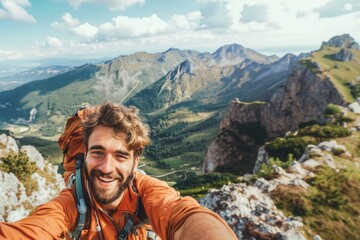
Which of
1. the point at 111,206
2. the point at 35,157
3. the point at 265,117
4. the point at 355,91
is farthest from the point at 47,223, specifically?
the point at 355,91

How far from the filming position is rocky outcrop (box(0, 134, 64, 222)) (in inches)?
1831

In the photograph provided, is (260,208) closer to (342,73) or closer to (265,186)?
(265,186)

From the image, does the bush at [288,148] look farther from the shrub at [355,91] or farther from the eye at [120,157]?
the shrub at [355,91]

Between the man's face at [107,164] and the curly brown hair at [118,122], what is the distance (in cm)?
14

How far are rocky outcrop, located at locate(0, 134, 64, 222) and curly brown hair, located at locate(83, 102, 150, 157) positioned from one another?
46.0m

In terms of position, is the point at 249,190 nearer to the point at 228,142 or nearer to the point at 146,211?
the point at 146,211

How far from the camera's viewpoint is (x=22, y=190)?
169 ft

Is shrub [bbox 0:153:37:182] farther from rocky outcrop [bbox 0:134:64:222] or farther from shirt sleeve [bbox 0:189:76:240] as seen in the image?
shirt sleeve [bbox 0:189:76:240]

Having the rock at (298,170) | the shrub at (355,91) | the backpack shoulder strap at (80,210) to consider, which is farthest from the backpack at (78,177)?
the shrub at (355,91)

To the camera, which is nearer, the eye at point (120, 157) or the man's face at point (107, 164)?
the man's face at point (107, 164)

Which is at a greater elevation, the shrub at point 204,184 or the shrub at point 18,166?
the shrub at point 18,166

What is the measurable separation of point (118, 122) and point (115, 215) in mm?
2523

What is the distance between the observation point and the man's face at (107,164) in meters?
7.28

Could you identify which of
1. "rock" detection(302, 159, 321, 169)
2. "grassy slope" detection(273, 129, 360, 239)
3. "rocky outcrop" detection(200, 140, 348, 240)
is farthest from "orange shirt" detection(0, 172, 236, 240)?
"rock" detection(302, 159, 321, 169)
